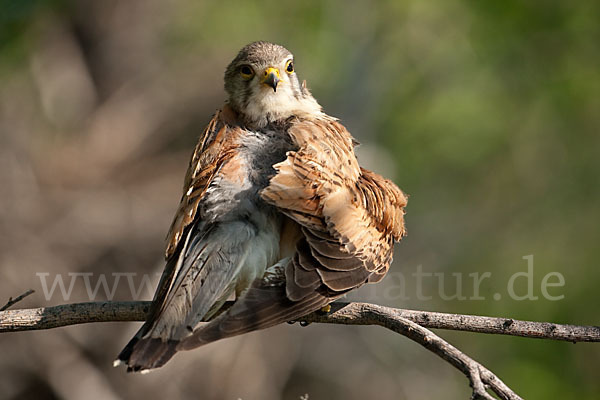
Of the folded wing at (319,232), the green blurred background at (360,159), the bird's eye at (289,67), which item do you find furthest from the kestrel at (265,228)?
the green blurred background at (360,159)

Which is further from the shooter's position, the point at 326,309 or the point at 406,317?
the point at 326,309

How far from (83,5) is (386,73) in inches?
219

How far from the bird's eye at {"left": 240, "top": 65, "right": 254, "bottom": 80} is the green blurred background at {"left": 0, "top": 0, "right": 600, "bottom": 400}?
3.80 m

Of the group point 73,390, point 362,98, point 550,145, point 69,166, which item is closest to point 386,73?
point 362,98

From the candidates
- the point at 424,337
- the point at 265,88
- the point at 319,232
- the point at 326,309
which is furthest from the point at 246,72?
the point at 424,337

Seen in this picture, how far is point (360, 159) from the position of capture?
1024 centimetres

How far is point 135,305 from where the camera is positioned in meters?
3.63

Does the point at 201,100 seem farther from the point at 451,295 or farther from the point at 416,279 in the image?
the point at 451,295

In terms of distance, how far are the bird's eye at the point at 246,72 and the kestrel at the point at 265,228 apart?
14 cm

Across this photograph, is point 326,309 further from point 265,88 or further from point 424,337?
point 265,88

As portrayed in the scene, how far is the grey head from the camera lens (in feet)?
14.8

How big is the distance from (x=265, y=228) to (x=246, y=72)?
132 cm

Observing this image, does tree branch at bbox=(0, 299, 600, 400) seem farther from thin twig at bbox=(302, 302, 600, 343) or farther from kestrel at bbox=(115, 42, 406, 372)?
kestrel at bbox=(115, 42, 406, 372)

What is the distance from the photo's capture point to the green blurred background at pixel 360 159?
8.05m
